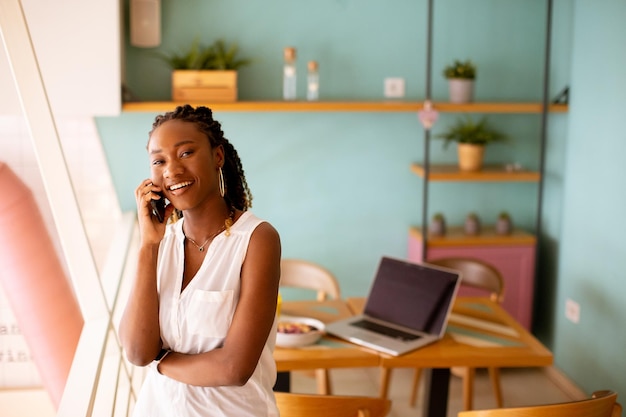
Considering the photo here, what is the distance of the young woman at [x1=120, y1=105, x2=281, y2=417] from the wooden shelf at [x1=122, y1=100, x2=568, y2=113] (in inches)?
88.3

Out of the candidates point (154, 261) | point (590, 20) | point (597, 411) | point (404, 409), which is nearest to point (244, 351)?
point (154, 261)

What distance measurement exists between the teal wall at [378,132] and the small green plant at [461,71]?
0.61ft

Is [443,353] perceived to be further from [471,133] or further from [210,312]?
[471,133]

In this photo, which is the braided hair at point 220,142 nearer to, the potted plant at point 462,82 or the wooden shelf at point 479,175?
the wooden shelf at point 479,175

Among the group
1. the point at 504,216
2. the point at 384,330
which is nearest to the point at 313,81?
the point at 504,216

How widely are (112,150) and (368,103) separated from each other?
135cm

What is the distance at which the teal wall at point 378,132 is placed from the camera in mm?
4098

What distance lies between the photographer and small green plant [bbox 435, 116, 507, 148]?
13.9 feet

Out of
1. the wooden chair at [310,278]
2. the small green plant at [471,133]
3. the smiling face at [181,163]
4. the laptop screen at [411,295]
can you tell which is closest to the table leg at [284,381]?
the laptop screen at [411,295]

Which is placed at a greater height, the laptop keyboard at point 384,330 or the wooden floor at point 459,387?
the laptop keyboard at point 384,330

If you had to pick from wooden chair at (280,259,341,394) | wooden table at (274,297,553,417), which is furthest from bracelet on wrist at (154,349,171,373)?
wooden chair at (280,259,341,394)

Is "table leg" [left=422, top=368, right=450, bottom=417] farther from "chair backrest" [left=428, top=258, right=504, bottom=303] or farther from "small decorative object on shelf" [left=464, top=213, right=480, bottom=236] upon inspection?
"small decorative object on shelf" [left=464, top=213, right=480, bottom=236]

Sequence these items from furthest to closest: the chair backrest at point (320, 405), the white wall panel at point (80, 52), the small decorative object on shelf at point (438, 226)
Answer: the small decorative object on shelf at point (438, 226)
the white wall panel at point (80, 52)
the chair backrest at point (320, 405)

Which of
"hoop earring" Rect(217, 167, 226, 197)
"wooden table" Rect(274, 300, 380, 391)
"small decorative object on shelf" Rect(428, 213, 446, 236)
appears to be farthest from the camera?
"small decorative object on shelf" Rect(428, 213, 446, 236)
